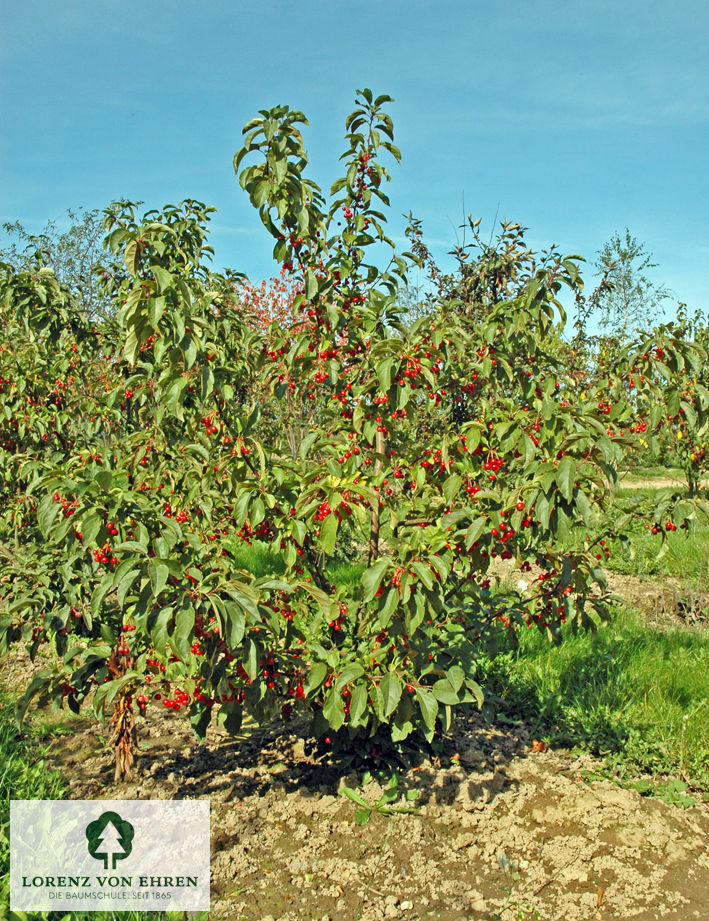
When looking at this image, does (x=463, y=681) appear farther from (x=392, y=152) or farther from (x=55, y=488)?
(x=392, y=152)

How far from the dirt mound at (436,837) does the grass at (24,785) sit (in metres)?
0.13

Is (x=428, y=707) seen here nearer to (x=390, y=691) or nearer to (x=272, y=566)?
(x=390, y=691)

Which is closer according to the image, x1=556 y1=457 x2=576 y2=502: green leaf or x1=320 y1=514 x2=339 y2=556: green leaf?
x1=556 y1=457 x2=576 y2=502: green leaf

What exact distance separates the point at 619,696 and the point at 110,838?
8.56 feet

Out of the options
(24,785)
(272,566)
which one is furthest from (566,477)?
(272,566)

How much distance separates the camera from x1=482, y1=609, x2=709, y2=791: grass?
10.6ft

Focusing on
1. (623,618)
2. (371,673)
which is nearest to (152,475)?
(371,673)

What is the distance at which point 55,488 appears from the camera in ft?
7.63

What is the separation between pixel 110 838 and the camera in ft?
8.62

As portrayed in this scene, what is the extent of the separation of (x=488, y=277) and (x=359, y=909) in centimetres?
343

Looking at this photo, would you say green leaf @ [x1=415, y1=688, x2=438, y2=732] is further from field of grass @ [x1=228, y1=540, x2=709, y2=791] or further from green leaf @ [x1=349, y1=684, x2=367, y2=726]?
field of grass @ [x1=228, y1=540, x2=709, y2=791]

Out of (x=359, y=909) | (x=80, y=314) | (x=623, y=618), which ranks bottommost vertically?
(x=359, y=909)

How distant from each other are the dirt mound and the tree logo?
25 cm

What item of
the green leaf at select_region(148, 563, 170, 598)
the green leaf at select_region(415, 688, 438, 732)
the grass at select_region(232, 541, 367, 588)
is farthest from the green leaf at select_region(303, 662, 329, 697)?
the grass at select_region(232, 541, 367, 588)
